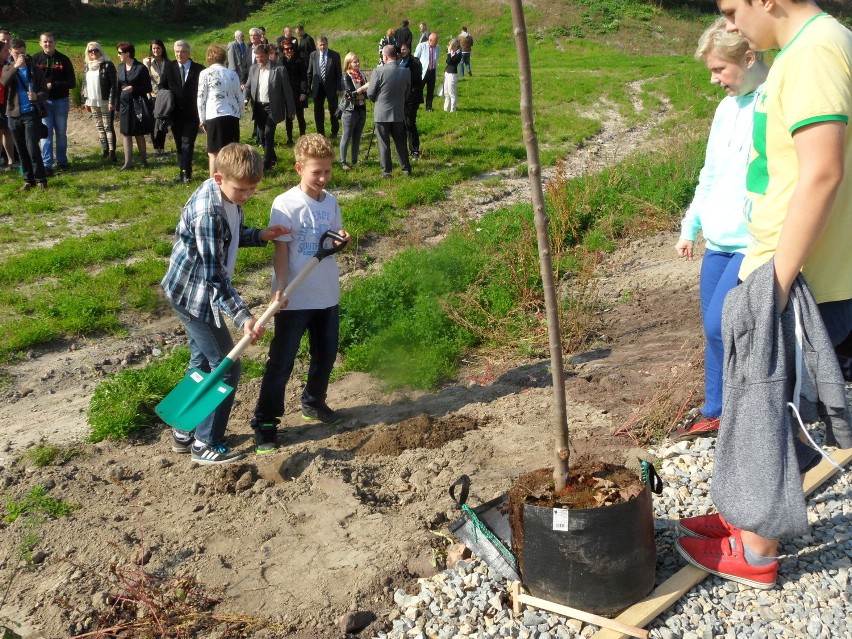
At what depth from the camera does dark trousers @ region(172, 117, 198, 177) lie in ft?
39.1

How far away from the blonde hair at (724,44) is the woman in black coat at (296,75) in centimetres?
1109

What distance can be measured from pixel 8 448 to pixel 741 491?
14.4ft

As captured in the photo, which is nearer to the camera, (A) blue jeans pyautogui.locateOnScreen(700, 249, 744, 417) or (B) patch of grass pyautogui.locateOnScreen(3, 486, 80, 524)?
(A) blue jeans pyautogui.locateOnScreen(700, 249, 744, 417)

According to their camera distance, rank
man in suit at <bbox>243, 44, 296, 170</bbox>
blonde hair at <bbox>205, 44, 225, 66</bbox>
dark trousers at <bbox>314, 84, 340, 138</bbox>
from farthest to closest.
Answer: dark trousers at <bbox>314, 84, 340, 138</bbox> → man in suit at <bbox>243, 44, 296, 170</bbox> → blonde hair at <bbox>205, 44, 225, 66</bbox>

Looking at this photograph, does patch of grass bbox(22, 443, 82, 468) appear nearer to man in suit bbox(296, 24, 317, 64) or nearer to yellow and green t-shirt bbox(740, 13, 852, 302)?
yellow and green t-shirt bbox(740, 13, 852, 302)

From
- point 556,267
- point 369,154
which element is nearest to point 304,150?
point 556,267

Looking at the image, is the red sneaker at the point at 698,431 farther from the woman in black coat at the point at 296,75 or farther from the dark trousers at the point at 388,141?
the woman in black coat at the point at 296,75

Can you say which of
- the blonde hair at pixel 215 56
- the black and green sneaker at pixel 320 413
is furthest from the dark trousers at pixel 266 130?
the black and green sneaker at pixel 320 413

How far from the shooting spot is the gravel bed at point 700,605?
10.8 feet

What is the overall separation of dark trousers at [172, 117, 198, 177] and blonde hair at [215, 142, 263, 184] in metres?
7.85

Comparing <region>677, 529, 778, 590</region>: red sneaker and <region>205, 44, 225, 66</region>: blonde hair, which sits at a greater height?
<region>205, 44, 225, 66</region>: blonde hair

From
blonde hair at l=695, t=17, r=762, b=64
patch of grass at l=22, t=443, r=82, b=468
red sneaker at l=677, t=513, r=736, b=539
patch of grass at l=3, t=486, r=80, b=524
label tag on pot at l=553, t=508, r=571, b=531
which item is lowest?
patch of grass at l=3, t=486, r=80, b=524

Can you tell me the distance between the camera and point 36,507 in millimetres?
4477

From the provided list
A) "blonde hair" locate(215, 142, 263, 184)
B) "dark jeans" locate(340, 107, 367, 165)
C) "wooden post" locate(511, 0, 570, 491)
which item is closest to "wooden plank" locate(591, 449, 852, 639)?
"wooden post" locate(511, 0, 570, 491)
